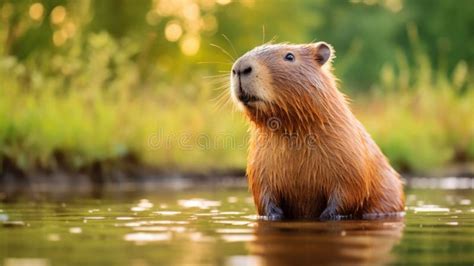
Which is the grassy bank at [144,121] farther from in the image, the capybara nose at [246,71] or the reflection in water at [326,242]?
the reflection in water at [326,242]

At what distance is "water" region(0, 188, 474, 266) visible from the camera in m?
4.27

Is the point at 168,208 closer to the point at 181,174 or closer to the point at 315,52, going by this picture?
the point at 315,52

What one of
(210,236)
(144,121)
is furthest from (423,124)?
(210,236)

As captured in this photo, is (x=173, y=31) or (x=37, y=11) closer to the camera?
(x=37, y=11)

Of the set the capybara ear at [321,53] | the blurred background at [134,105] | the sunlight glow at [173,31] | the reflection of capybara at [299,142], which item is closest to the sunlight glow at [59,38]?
the blurred background at [134,105]

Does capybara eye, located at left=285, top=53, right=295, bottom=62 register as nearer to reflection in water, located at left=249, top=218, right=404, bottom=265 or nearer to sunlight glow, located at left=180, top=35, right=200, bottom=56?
reflection in water, located at left=249, top=218, right=404, bottom=265

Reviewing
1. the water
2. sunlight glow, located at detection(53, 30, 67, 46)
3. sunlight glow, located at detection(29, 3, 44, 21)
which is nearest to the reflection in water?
the water

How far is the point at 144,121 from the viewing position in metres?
12.7

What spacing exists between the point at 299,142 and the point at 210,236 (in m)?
1.62

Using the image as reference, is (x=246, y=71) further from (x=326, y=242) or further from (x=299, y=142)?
(x=326, y=242)

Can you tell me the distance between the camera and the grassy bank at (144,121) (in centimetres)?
1128

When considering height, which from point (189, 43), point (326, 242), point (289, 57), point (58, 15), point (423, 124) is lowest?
point (326, 242)

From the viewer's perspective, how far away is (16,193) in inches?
373

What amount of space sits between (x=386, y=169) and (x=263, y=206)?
1.05m
